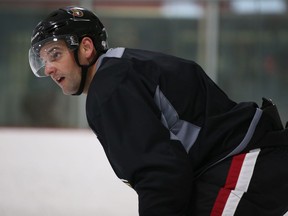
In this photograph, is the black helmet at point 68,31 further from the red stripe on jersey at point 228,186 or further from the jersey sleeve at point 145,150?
the red stripe on jersey at point 228,186

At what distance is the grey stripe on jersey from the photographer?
57.5 inches

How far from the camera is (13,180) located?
2984 millimetres

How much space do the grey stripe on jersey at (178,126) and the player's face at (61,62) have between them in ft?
0.94

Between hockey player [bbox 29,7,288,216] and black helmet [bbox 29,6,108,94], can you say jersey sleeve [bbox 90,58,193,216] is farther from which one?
black helmet [bbox 29,6,108,94]

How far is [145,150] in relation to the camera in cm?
135

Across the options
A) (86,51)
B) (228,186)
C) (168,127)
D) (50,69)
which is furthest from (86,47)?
(228,186)

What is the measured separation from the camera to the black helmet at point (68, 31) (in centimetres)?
160

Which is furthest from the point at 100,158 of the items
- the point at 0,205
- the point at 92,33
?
the point at 92,33

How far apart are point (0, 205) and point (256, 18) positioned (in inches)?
191

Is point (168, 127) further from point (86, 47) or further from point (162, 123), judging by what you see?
point (86, 47)

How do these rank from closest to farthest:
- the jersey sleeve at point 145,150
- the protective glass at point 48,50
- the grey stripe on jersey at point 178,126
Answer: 1. the jersey sleeve at point 145,150
2. the grey stripe on jersey at point 178,126
3. the protective glass at point 48,50

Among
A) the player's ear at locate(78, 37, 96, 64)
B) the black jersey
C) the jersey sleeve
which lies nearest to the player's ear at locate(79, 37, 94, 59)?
the player's ear at locate(78, 37, 96, 64)

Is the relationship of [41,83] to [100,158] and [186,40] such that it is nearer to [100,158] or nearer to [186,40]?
[186,40]

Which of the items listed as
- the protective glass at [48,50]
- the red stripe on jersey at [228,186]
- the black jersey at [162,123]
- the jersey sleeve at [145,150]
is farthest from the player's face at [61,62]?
the red stripe on jersey at [228,186]
